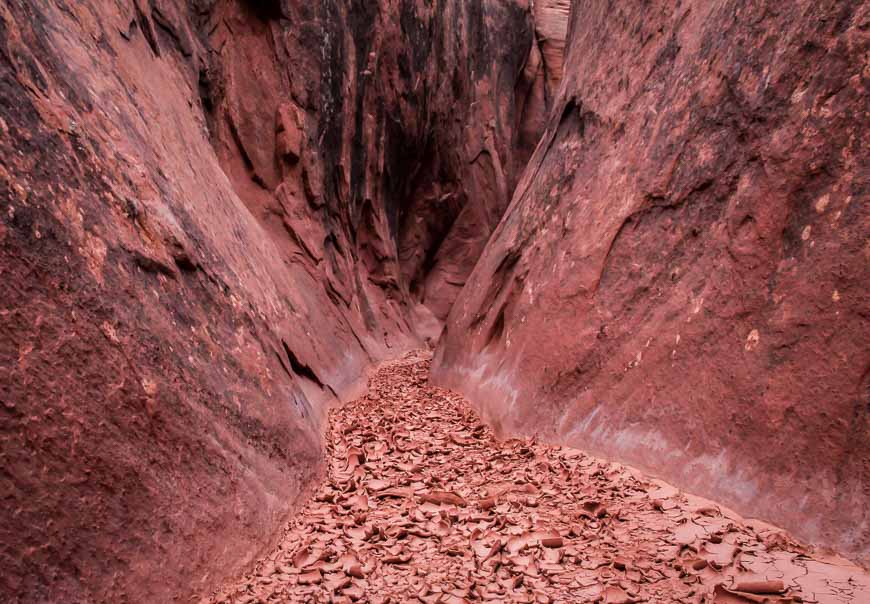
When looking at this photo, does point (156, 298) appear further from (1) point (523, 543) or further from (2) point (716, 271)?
(2) point (716, 271)

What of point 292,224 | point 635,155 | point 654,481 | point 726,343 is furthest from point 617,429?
point 292,224

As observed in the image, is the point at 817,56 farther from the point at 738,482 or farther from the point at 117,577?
the point at 117,577

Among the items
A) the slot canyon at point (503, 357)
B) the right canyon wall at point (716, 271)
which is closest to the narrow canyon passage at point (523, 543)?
the slot canyon at point (503, 357)

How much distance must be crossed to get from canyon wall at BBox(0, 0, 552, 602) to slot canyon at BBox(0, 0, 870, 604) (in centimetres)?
1

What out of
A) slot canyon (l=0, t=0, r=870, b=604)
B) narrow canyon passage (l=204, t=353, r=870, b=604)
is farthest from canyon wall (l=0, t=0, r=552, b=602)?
narrow canyon passage (l=204, t=353, r=870, b=604)

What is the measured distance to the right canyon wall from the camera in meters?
2.22

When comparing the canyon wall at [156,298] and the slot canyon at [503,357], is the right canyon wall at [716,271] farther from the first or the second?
the canyon wall at [156,298]

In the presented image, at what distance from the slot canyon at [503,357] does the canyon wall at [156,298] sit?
0.04 feet

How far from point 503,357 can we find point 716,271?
5.94 ft

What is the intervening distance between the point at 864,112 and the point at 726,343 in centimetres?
105


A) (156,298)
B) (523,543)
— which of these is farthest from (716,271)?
(156,298)

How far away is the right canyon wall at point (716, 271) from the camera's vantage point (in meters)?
2.22

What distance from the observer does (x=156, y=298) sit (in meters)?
2.18

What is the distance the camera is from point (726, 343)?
264cm
